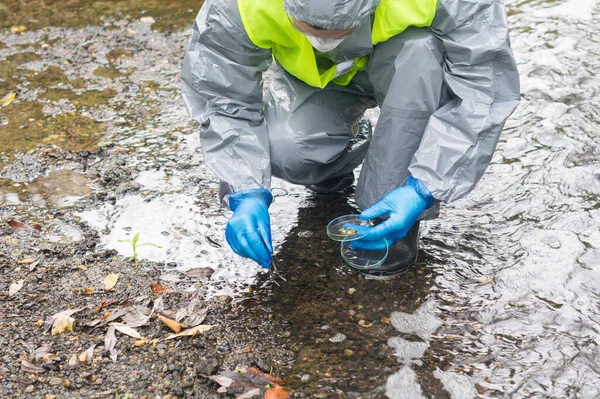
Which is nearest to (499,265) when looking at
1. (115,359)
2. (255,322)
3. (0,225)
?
(255,322)

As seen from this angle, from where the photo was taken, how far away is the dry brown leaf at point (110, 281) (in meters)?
2.65

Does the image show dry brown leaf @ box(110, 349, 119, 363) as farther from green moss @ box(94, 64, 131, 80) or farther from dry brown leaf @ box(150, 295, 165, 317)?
green moss @ box(94, 64, 131, 80)

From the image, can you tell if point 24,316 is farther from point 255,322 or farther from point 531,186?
point 531,186

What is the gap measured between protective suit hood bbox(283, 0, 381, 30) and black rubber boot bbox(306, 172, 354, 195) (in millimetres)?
1038

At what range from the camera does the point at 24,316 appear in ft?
8.16

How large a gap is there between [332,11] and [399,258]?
1.00 meters

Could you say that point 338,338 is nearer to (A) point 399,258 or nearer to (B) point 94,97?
(A) point 399,258

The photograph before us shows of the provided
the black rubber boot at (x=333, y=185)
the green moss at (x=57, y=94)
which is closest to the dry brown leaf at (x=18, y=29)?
the green moss at (x=57, y=94)

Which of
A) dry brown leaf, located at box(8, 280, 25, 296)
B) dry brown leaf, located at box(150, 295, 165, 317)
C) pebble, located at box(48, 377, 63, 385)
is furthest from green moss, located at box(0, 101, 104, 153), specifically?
pebble, located at box(48, 377, 63, 385)

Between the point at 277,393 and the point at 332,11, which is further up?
the point at 332,11

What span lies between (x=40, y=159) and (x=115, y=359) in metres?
1.56

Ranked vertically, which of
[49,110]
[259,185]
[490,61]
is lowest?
[49,110]

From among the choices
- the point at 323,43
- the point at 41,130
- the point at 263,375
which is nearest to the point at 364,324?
the point at 263,375

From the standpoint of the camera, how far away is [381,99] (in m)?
2.78
